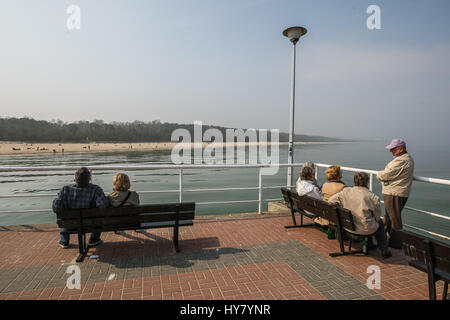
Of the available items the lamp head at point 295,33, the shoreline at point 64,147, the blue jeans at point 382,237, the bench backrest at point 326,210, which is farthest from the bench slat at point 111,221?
the shoreline at point 64,147

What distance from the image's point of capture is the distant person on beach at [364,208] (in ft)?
11.6

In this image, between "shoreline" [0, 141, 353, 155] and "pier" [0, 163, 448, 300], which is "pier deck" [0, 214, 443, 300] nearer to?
"pier" [0, 163, 448, 300]

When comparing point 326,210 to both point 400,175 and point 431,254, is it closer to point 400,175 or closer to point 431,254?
point 400,175

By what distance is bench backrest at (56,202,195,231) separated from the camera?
3.53 meters

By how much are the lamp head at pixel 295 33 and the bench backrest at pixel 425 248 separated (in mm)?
5970

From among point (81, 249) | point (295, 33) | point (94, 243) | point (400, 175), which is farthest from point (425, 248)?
point (295, 33)

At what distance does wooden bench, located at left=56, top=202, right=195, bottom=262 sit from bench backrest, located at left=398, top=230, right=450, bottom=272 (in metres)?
2.59

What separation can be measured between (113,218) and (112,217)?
0.02 meters

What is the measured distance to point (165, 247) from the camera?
161 inches

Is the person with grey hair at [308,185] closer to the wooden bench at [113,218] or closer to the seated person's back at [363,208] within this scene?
the seated person's back at [363,208]

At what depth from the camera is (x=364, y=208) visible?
3516 millimetres
